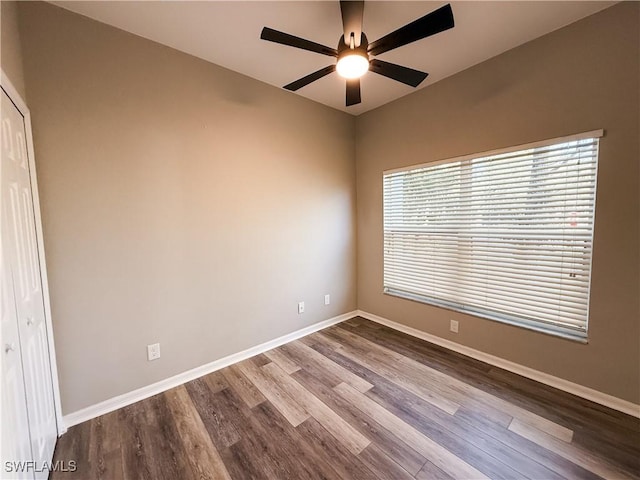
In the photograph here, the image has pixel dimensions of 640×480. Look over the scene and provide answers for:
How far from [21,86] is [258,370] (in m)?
2.53

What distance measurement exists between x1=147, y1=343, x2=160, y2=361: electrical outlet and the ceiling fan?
2305mm

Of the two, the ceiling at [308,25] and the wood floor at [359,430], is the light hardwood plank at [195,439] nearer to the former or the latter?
the wood floor at [359,430]

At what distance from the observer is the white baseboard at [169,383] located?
71.9 inches

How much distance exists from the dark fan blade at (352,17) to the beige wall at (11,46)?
1.71 m

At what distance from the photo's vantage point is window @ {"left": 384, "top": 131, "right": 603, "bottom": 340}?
1.95 meters

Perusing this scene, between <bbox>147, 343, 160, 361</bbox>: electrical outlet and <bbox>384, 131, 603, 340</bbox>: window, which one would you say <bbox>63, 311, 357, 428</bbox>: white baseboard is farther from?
<bbox>384, 131, 603, 340</bbox>: window

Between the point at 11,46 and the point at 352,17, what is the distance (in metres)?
1.85

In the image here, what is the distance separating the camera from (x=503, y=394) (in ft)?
6.56

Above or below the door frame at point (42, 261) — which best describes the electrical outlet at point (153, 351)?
below

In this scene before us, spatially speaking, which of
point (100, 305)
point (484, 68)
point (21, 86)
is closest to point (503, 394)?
point (484, 68)

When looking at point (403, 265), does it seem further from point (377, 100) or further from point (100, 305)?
point (100, 305)

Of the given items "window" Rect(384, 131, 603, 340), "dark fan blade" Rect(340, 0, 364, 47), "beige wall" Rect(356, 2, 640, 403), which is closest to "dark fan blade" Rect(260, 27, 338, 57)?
"dark fan blade" Rect(340, 0, 364, 47)

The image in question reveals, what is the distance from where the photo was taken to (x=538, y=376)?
2.15 m

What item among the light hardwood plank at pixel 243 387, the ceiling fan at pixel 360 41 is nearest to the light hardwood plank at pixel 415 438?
the light hardwood plank at pixel 243 387
